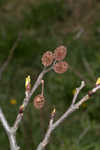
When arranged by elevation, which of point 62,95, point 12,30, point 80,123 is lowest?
point 80,123

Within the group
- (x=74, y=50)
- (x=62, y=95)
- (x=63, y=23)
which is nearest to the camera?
(x=62, y=95)

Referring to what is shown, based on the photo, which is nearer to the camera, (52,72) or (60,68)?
(60,68)

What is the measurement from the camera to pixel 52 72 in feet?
9.17

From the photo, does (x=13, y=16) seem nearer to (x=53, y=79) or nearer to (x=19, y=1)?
(x=19, y=1)

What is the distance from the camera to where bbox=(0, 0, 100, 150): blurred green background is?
2.35 meters

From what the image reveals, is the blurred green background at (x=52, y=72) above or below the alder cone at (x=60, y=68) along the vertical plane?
below

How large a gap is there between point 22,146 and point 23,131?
121 millimetres

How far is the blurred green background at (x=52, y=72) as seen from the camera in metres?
2.35

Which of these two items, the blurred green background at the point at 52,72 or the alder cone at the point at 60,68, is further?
the blurred green background at the point at 52,72

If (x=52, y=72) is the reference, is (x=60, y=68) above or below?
above

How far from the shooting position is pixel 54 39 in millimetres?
3133

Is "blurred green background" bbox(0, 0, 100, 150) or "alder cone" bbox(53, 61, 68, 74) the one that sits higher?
"alder cone" bbox(53, 61, 68, 74)

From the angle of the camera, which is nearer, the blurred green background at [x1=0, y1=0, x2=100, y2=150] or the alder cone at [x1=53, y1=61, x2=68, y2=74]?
the alder cone at [x1=53, y1=61, x2=68, y2=74]

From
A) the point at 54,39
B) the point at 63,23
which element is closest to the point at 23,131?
the point at 54,39
